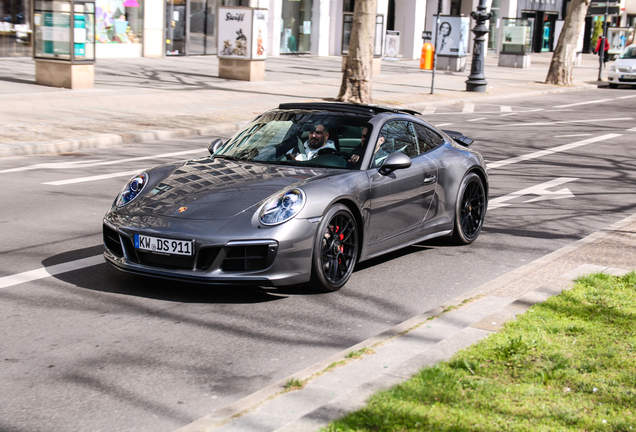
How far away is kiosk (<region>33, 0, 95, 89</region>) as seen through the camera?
20375 mm

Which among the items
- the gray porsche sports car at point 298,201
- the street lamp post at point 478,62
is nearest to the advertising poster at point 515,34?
the street lamp post at point 478,62

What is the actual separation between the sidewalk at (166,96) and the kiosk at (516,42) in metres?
7.66

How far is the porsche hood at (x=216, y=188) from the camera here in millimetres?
5773

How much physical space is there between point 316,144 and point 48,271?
7.76 feet

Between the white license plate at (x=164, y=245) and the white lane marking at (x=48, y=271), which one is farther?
the white lane marking at (x=48, y=271)

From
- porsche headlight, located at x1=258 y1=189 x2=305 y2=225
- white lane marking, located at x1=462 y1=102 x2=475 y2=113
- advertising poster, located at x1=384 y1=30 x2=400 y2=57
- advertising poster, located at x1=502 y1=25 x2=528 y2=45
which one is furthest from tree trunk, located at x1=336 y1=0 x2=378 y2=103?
advertising poster, located at x1=502 y1=25 x2=528 y2=45

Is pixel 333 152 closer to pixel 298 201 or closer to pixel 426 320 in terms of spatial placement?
pixel 298 201

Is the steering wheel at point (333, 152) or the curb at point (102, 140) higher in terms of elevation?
the steering wheel at point (333, 152)

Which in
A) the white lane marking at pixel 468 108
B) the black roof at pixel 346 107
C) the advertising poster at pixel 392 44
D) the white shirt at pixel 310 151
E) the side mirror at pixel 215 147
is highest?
the advertising poster at pixel 392 44

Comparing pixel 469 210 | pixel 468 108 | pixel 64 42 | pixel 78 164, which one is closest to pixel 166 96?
pixel 64 42

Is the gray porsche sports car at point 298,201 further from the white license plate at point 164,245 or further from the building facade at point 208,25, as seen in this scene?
the building facade at point 208,25

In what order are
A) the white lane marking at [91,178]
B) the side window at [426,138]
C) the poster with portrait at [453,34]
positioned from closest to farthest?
the side window at [426,138]
the white lane marking at [91,178]
the poster with portrait at [453,34]

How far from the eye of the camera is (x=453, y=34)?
3847 centimetres

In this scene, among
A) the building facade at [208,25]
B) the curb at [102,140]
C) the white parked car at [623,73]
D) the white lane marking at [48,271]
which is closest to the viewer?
the white lane marking at [48,271]
